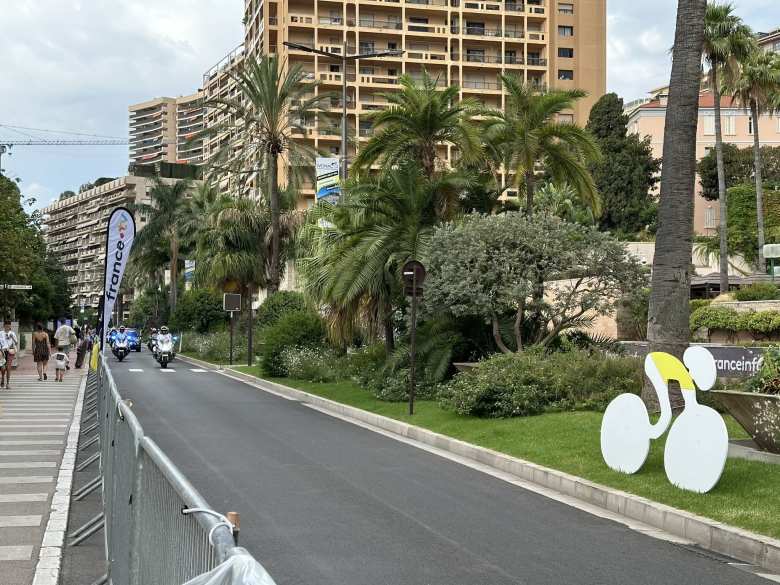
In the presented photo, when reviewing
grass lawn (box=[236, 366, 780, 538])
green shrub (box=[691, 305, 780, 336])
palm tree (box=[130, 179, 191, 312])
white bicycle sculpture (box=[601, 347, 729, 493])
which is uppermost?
palm tree (box=[130, 179, 191, 312])

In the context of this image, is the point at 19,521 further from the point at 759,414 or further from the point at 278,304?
the point at 278,304

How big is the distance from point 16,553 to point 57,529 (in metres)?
0.85

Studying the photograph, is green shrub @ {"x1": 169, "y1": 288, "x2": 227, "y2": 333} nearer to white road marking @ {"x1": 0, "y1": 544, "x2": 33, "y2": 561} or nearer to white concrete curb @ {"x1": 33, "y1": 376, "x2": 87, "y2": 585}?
white concrete curb @ {"x1": 33, "y1": 376, "x2": 87, "y2": 585}

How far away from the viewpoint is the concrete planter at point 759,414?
1072 centimetres

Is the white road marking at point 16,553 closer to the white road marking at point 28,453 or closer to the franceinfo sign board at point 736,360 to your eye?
the white road marking at point 28,453

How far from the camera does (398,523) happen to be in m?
Result: 9.34

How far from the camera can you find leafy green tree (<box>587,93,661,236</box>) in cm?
6706

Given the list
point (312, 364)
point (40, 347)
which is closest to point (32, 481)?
point (312, 364)

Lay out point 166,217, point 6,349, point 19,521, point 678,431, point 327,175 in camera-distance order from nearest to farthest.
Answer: point 19,521 < point 678,431 < point 6,349 < point 327,175 < point 166,217

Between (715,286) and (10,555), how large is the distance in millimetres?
44595

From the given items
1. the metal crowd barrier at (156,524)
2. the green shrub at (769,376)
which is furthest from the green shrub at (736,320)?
the metal crowd barrier at (156,524)

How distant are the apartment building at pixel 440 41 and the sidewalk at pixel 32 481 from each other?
65.0 metres

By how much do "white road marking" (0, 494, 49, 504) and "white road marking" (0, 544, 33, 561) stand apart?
2.11 m

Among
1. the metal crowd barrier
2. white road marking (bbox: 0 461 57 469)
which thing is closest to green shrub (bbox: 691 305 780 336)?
white road marking (bbox: 0 461 57 469)
